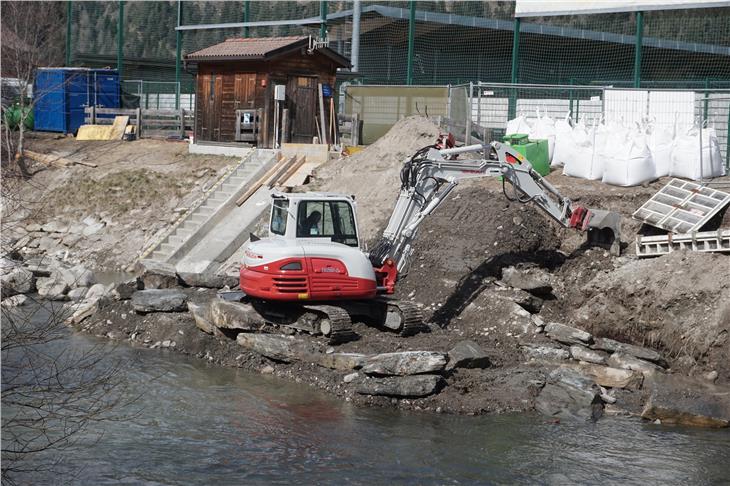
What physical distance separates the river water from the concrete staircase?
9158mm

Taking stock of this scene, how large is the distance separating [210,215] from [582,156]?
9466 mm

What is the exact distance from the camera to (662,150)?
20156mm

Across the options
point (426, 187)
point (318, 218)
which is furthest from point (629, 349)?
point (318, 218)

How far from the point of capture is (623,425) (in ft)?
43.7

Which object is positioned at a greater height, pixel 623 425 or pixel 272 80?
pixel 272 80

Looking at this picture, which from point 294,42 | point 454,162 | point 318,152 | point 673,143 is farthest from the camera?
point 294,42

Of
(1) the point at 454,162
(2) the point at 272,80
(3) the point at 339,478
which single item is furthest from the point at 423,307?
(2) the point at 272,80

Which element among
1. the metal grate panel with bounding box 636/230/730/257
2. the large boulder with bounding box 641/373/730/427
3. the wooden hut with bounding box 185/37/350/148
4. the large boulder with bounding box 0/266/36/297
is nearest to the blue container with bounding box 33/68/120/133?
the wooden hut with bounding box 185/37/350/148

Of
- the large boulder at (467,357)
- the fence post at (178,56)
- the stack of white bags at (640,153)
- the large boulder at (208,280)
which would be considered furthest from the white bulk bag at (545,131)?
the fence post at (178,56)

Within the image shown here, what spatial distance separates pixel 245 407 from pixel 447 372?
297cm

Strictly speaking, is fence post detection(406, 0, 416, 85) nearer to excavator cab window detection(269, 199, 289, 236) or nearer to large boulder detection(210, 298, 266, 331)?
excavator cab window detection(269, 199, 289, 236)

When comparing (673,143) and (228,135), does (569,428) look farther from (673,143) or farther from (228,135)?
(228,135)

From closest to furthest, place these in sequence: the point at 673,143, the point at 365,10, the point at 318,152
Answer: the point at 673,143 < the point at 318,152 < the point at 365,10

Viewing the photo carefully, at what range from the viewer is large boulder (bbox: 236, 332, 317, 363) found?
50.6 feet
